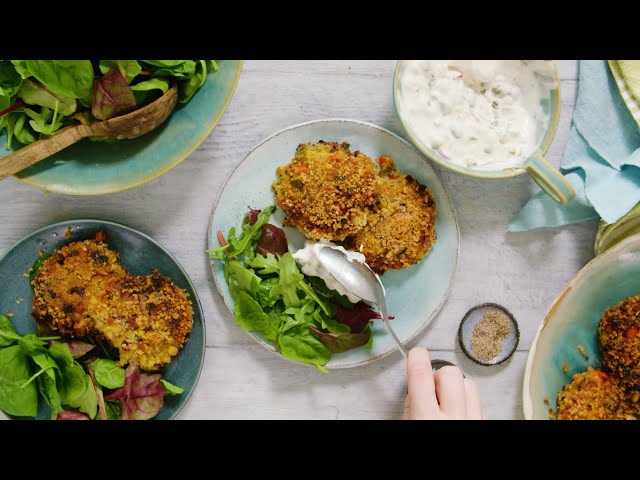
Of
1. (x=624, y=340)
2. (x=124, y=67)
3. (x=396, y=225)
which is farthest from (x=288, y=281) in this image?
(x=624, y=340)

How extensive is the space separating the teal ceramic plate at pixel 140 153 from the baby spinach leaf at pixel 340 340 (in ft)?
2.15

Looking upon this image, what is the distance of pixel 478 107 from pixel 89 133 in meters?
1.10

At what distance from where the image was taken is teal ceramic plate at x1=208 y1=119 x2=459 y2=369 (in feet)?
6.08

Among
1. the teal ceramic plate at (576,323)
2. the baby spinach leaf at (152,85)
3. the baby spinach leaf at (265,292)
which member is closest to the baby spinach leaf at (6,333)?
the baby spinach leaf at (265,292)

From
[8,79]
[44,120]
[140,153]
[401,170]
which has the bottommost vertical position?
[401,170]

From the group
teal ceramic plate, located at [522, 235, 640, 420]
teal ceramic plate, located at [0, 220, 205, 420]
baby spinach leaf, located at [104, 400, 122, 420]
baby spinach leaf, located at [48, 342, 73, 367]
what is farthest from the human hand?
baby spinach leaf, located at [48, 342, 73, 367]

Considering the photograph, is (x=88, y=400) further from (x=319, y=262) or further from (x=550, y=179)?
(x=550, y=179)

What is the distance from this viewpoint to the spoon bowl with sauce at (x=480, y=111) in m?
1.77

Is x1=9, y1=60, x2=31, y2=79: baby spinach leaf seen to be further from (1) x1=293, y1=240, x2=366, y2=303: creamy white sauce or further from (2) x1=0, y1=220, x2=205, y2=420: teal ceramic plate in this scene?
(1) x1=293, y1=240, x2=366, y2=303: creamy white sauce

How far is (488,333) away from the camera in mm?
1954

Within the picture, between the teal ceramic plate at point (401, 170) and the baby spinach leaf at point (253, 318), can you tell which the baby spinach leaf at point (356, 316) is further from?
the baby spinach leaf at point (253, 318)

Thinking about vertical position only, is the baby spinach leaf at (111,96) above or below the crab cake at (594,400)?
above

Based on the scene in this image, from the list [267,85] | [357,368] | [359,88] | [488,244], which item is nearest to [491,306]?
[488,244]

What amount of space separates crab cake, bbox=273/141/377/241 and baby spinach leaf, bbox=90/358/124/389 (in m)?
0.68
